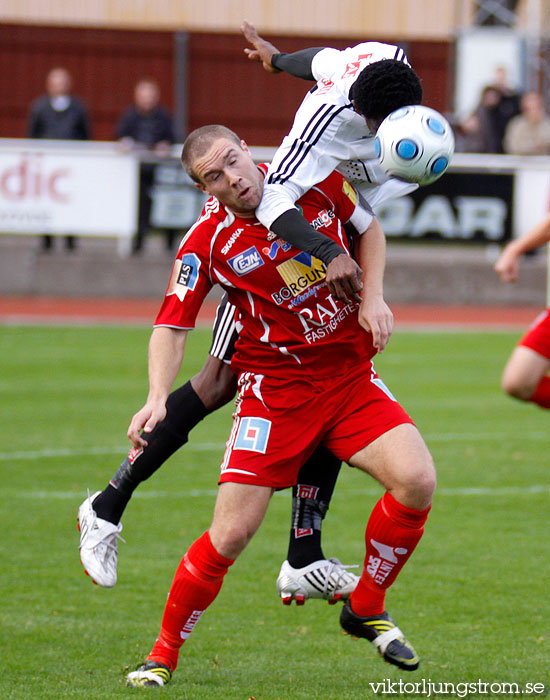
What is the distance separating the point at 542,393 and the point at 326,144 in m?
3.25

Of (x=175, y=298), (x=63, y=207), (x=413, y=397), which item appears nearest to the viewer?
(x=175, y=298)

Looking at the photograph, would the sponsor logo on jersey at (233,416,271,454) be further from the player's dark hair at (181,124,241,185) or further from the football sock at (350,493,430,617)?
the player's dark hair at (181,124,241,185)

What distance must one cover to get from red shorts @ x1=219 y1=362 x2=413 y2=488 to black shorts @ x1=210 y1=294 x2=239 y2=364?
18.5 inches

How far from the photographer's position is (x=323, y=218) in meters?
5.07

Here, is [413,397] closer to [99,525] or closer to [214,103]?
[99,525]

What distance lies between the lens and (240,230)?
4.92 m

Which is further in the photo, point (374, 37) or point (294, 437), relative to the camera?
point (374, 37)

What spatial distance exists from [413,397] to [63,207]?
7.12m

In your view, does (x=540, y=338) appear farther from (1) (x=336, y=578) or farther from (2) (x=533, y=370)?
(1) (x=336, y=578)

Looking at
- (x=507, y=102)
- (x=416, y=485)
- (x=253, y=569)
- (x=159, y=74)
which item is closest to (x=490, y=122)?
(x=507, y=102)

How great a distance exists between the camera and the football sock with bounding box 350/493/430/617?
16.1ft

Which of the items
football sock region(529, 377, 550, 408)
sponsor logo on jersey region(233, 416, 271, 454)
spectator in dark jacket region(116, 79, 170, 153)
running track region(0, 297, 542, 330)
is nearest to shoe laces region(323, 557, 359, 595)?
sponsor logo on jersey region(233, 416, 271, 454)

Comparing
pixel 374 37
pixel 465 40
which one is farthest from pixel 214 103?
pixel 465 40

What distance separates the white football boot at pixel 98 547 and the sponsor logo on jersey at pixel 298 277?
50.5 inches
